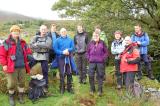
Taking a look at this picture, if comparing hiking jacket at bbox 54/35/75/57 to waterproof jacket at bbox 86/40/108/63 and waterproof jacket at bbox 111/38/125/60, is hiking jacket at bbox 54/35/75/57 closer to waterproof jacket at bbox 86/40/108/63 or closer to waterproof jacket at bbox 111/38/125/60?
waterproof jacket at bbox 86/40/108/63

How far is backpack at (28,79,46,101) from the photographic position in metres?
8.45

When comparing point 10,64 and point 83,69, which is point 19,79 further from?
point 83,69

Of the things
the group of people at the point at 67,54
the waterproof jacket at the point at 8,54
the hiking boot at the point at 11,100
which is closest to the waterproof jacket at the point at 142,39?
the group of people at the point at 67,54

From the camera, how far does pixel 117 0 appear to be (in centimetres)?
1454

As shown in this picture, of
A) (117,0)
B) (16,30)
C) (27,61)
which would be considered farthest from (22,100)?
(117,0)

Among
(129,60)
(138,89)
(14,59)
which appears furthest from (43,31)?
(138,89)

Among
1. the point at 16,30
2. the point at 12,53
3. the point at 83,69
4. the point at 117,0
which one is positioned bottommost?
the point at 83,69

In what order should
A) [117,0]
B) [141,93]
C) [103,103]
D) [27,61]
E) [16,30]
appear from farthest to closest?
[117,0] < [141,93] < [103,103] < [27,61] < [16,30]

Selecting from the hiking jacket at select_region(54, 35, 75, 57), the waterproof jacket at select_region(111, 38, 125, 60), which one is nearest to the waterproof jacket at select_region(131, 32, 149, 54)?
the waterproof jacket at select_region(111, 38, 125, 60)

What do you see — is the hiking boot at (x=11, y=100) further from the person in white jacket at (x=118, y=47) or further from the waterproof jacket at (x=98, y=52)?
the person in white jacket at (x=118, y=47)

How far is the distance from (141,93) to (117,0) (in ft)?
21.3

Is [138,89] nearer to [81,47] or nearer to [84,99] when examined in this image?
[84,99]

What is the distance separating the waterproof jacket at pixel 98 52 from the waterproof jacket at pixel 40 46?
1167 mm

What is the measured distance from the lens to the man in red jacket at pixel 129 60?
8602 millimetres
